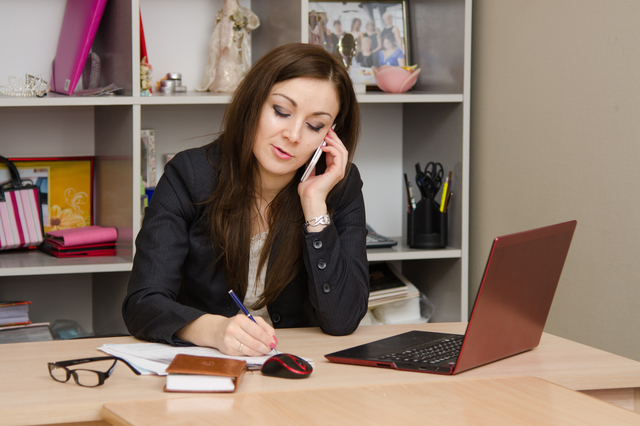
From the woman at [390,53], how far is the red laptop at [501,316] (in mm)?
1418

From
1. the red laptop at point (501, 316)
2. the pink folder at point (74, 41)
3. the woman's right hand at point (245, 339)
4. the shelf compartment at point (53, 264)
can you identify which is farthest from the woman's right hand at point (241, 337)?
the pink folder at point (74, 41)

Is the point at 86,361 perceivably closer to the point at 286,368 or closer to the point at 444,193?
the point at 286,368

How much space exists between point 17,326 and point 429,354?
1389mm

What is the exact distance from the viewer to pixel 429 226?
2.17m

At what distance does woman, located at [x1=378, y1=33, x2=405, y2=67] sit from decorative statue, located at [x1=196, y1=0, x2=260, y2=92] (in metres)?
0.47

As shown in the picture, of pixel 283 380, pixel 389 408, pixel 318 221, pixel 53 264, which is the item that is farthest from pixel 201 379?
pixel 53 264

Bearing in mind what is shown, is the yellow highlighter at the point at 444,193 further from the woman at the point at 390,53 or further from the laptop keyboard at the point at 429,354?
the laptop keyboard at the point at 429,354

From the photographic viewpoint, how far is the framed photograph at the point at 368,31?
228cm

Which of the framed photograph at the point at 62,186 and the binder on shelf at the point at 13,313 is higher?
the framed photograph at the point at 62,186

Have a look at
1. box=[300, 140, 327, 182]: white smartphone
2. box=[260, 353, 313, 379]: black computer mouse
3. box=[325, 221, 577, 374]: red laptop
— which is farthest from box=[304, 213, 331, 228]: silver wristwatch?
box=[260, 353, 313, 379]: black computer mouse

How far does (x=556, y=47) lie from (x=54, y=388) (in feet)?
4.84

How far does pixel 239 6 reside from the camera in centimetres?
216

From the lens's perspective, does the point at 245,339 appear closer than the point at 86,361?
No

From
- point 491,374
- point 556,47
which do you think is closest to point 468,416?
point 491,374
